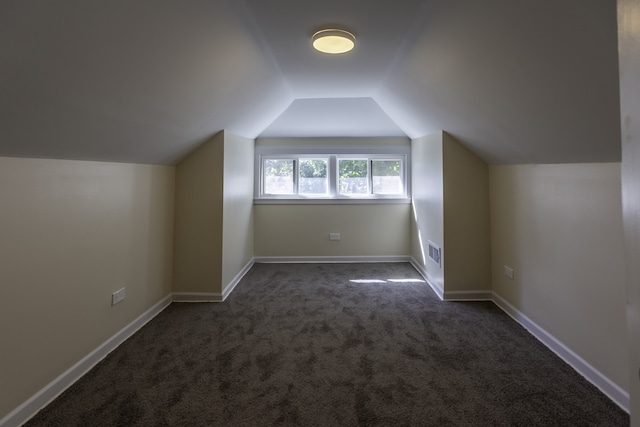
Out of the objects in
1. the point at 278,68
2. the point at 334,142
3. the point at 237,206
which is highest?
the point at 278,68

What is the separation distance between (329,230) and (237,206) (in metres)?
1.63

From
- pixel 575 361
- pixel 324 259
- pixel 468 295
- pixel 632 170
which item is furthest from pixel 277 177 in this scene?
pixel 632 170

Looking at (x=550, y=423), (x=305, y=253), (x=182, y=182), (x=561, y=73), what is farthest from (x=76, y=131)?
(x=305, y=253)

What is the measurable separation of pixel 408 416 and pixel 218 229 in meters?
2.40

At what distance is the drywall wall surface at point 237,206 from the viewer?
3.32 metres

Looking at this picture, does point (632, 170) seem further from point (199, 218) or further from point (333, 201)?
point (333, 201)

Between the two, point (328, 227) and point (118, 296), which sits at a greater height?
point (328, 227)

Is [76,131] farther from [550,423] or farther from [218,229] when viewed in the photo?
[550,423]

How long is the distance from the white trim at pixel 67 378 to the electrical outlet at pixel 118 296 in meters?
0.25

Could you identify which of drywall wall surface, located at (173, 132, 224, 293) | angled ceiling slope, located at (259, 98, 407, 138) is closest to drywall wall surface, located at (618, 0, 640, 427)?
drywall wall surface, located at (173, 132, 224, 293)

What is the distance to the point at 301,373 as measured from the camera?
1.96 metres

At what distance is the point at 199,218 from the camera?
3.15m

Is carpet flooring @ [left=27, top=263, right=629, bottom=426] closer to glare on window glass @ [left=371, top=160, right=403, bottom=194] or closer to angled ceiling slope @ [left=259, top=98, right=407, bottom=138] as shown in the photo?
glare on window glass @ [left=371, top=160, right=403, bottom=194]

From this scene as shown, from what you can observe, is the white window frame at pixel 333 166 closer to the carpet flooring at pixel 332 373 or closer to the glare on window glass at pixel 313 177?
the glare on window glass at pixel 313 177
